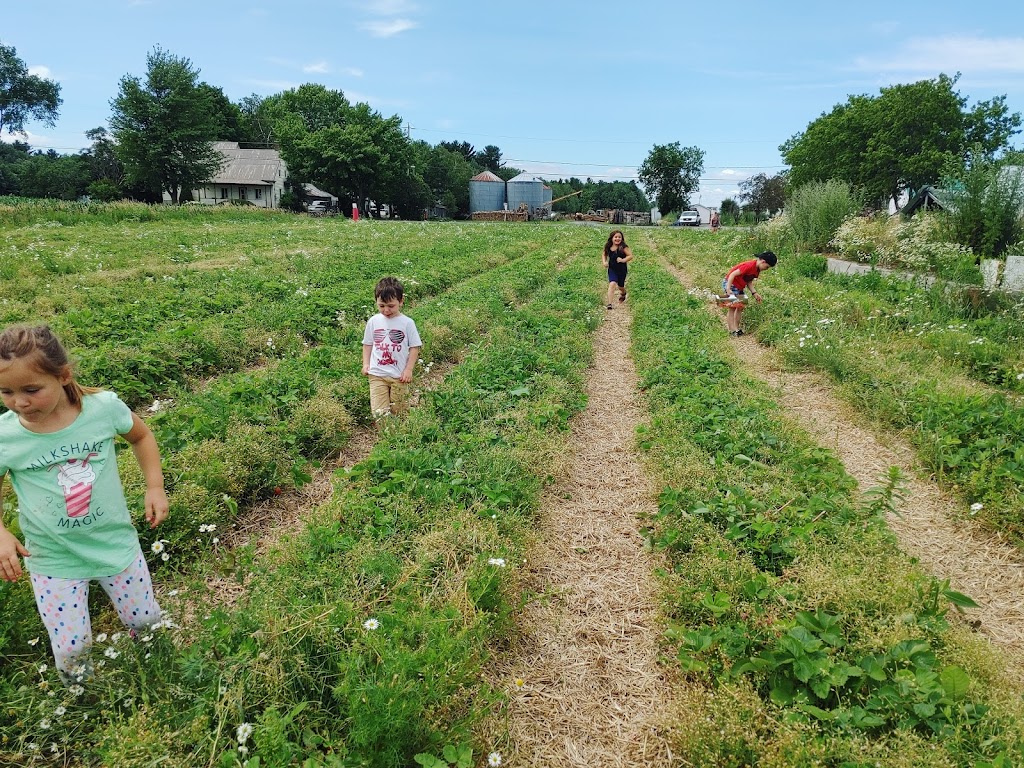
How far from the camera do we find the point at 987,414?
566 cm

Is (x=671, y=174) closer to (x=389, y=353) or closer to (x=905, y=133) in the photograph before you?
(x=905, y=133)

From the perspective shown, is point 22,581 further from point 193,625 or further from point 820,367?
point 820,367

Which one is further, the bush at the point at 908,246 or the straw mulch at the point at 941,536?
the bush at the point at 908,246

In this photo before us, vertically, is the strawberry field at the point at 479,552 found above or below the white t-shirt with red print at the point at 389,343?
below

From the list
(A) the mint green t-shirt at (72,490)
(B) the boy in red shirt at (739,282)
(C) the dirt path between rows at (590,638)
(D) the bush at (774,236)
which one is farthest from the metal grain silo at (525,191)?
(A) the mint green t-shirt at (72,490)

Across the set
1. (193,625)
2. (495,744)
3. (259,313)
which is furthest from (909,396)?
(259,313)

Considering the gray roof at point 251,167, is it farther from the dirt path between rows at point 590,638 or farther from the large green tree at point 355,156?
the dirt path between rows at point 590,638

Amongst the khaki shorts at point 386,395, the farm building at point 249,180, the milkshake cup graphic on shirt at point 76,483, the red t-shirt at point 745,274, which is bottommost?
the khaki shorts at point 386,395

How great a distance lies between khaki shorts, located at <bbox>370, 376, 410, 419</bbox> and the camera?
612 centimetres

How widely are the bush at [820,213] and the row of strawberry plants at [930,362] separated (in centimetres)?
726

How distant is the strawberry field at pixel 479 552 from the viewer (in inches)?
101

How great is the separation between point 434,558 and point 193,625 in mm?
1454

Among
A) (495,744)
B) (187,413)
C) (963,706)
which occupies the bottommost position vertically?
(495,744)

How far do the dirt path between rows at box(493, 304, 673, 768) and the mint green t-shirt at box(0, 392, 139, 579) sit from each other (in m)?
2.29
